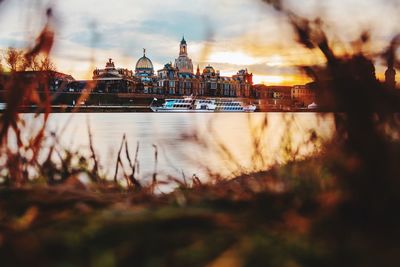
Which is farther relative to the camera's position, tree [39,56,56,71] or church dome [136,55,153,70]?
church dome [136,55,153,70]

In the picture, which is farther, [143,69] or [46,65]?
[143,69]

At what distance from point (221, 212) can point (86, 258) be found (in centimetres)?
29

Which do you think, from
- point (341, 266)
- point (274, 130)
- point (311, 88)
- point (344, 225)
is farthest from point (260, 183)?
point (274, 130)

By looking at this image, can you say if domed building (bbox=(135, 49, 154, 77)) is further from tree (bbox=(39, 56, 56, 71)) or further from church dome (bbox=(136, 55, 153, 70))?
tree (bbox=(39, 56, 56, 71))

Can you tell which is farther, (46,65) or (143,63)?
(143,63)

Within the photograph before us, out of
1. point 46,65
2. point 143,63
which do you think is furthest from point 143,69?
point 46,65

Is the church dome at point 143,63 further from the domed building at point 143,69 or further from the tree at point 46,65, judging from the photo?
the tree at point 46,65

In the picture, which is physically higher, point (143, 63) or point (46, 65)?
point (143, 63)

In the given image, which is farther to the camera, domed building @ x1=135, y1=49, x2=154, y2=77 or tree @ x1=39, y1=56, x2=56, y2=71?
domed building @ x1=135, y1=49, x2=154, y2=77

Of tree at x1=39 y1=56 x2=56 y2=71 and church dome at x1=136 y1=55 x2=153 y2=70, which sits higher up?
church dome at x1=136 y1=55 x2=153 y2=70

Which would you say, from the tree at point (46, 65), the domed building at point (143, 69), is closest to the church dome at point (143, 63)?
the domed building at point (143, 69)

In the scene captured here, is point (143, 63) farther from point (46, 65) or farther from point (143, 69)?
point (46, 65)

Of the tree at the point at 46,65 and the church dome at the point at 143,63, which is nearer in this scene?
the tree at the point at 46,65

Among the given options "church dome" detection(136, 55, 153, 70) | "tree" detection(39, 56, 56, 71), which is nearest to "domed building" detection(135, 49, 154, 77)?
"church dome" detection(136, 55, 153, 70)
